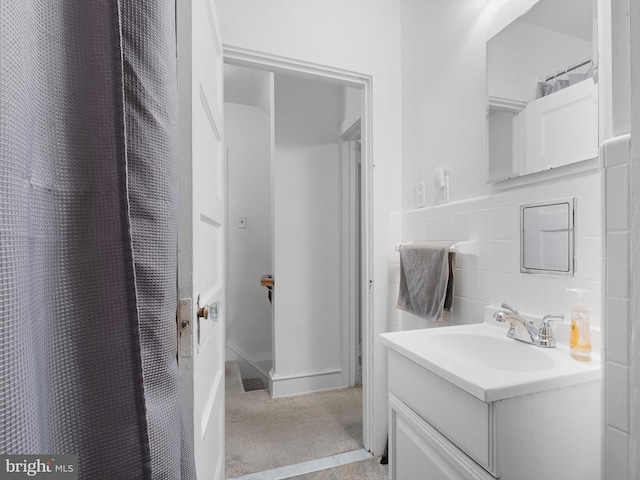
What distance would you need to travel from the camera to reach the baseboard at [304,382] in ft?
7.48

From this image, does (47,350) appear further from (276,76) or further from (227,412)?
(276,76)

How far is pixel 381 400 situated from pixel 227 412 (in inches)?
40.3

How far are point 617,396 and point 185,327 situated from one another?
87cm

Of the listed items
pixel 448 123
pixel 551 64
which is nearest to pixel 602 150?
pixel 551 64

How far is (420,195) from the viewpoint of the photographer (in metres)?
1.58

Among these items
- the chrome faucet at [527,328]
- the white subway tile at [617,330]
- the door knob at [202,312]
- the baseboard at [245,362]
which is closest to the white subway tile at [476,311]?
the chrome faucet at [527,328]

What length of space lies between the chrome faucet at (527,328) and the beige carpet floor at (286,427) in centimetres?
111

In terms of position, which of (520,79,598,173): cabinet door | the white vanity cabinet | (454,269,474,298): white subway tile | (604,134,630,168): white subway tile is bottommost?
the white vanity cabinet

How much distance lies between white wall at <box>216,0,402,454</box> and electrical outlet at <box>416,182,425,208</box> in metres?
0.15

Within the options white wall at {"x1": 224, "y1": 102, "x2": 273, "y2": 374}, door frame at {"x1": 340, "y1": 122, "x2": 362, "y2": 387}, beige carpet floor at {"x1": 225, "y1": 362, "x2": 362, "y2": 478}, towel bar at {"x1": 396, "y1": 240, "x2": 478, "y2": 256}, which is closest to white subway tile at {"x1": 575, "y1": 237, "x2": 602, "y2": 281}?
towel bar at {"x1": 396, "y1": 240, "x2": 478, "y2": 256}

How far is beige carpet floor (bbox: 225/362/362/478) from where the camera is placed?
161 cm

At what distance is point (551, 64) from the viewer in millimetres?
989

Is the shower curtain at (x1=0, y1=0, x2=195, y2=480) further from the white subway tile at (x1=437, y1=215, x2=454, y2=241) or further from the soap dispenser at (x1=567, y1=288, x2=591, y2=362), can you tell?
the white subway tile at (x1=437, y1=215, x2=454, y2=241)

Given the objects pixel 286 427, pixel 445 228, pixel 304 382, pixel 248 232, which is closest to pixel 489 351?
pixel 445 228
